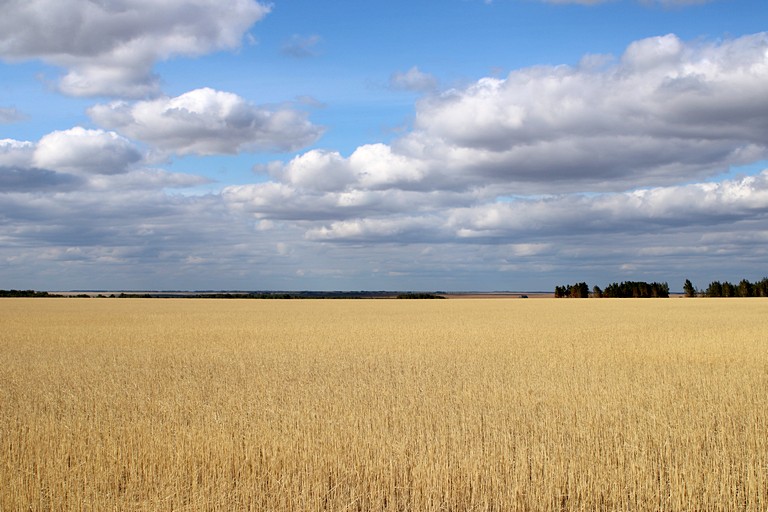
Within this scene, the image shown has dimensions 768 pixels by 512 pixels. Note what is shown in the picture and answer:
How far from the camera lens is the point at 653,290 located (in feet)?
444

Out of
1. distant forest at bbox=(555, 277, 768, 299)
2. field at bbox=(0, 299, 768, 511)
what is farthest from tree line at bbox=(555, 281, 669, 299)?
field at bbox=(0, 299, 768, 511)

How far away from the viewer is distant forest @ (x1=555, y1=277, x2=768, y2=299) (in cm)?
13088

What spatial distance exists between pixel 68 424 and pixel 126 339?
71.3 feet

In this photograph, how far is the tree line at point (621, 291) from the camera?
134m

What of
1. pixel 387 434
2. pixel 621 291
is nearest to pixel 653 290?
pixel 621 291

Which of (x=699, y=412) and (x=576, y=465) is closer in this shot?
(x=576, y=465)

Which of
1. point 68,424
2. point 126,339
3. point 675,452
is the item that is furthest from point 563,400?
point 126,339

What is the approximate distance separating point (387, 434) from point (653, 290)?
448ft

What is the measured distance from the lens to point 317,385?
17203 mm

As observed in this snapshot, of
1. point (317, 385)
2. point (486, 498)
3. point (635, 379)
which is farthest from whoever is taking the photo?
point (635, 379)

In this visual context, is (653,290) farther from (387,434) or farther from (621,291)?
(387,434)

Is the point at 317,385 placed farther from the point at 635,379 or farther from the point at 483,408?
the point at 635,379

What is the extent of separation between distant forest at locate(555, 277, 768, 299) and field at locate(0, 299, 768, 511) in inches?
4769

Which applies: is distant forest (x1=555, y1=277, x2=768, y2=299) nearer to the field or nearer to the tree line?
the tree line
